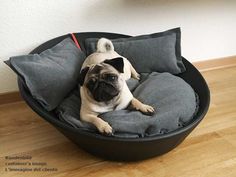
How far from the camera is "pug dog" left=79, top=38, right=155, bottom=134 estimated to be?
1.33 metres

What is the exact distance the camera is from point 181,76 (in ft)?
6.18

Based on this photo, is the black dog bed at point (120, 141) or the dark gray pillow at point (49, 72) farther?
the dark gray pillow at point (49, 72)

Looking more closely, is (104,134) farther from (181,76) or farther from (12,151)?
(181,76)

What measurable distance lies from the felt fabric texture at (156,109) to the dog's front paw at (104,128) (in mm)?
30

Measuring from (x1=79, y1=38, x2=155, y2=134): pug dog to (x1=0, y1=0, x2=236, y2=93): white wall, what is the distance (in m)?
0.55

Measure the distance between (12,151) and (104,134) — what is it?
501 millimetres

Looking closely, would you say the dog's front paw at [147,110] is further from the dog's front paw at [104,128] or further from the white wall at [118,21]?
the white wall at [118,21]

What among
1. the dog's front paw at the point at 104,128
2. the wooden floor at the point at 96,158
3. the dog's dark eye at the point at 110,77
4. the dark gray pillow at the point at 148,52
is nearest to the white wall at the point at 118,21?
the dark gray pillow at the point at 148,52

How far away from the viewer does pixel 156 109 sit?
4.95 ft

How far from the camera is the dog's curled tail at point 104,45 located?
1.73 meters

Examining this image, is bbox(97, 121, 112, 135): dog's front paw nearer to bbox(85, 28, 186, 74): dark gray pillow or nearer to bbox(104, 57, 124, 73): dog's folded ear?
bbox(104, 57, 124, 73): dog's folded ear

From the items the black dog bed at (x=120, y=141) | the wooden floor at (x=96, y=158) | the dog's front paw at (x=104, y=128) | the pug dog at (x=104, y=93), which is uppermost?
the pug dog at (x=104, y=93)

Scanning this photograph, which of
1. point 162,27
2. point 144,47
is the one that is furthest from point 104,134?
point 162,27

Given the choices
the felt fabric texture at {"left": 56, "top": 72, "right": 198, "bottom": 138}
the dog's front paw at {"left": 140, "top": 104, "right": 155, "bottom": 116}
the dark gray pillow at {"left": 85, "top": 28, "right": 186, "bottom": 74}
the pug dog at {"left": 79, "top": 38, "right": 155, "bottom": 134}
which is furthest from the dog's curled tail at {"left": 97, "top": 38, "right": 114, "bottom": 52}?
the dog's front paw at {"left": 140, "top": 104, "right": 155, "bottom": 116}
